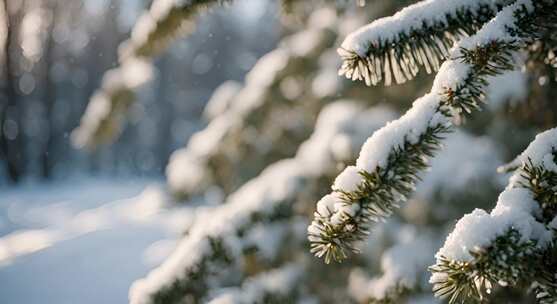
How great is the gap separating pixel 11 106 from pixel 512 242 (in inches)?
1086

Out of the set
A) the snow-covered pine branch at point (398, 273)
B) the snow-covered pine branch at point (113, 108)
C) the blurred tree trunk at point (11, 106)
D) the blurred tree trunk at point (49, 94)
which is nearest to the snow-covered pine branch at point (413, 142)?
the snow-covered pine branch at point (398, 273)

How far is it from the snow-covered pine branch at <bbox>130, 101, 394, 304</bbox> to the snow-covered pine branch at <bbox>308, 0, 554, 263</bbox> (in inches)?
31.8

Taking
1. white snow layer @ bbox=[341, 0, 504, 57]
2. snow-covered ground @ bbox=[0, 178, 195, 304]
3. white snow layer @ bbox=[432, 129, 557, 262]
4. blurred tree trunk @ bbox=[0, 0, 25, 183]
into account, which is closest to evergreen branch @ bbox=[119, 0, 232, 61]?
white snow layer @ bbox=[341, 0, 504, 57]

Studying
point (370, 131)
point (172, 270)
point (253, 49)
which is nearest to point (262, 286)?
point (172, 270)

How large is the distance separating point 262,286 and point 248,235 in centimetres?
22

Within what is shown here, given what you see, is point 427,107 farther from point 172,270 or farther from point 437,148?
point 172,270

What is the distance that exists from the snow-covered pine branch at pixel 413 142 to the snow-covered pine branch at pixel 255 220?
0.81m

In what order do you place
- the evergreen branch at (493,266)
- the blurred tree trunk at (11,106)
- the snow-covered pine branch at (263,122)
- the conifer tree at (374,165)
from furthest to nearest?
1. the blurred tree trunk at (11,106)
2. the snow-covered pine branch at (263,122)
3. the conifer tree at (374,165)
4. the evergreen branch at (493,266)

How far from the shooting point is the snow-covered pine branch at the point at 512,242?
664 mm

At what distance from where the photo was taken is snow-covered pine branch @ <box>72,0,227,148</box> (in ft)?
4.91

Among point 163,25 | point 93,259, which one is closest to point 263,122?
point 163,25

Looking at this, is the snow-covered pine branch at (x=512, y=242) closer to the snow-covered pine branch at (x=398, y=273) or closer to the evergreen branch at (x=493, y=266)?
the evergreen branch at (x=493, y=266)

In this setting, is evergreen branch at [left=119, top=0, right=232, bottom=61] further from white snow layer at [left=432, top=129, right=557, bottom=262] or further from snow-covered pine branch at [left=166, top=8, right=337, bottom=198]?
snow-covered pine branch at [left=166, top=8, right=337, bottom=198]

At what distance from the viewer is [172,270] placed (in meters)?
1.50
